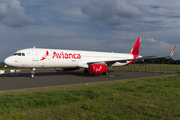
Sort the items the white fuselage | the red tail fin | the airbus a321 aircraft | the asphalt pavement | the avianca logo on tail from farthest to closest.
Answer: the red tail fin < the avianca logo on tail < the airbus a321 aircraft < the white fuselage < the asphalt pavement

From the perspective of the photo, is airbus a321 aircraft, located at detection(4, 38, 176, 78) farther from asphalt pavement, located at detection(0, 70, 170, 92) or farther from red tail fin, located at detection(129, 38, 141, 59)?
red tail fin, located at detection(129, 38, 141, 59)

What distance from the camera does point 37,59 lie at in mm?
16859

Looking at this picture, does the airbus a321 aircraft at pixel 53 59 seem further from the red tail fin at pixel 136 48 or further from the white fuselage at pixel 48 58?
the red tail fin at pixel 136 48

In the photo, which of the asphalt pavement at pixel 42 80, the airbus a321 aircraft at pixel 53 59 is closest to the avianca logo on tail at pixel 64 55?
the airbus a321 aircraft at pixel 53 59

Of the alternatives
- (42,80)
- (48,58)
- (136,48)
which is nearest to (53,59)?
(48,58)

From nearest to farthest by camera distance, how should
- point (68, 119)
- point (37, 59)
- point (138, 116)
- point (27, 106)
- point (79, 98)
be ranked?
point (68, 119) → point (138, 116) → point (27, 106) → point (79, 98) → point (37, 59)

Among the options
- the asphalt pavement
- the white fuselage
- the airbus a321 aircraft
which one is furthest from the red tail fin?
the asphalt pavement

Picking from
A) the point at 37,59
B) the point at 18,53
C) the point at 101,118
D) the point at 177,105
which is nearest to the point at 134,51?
the point at 37,59

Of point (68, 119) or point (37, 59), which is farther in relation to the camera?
point (37, 59)

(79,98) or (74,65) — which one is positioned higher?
(74,65)

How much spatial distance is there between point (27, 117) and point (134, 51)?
27894 millimetres

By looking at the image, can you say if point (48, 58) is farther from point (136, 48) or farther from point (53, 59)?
point (136, 48)

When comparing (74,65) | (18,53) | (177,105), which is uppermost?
(18,53)

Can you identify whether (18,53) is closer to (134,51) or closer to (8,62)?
(8,62)
